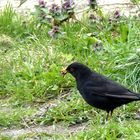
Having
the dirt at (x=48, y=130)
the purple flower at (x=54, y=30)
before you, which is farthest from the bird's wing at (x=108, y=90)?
the purple flower at (x=54, y=30)

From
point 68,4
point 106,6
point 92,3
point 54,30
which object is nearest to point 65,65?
point 54,30

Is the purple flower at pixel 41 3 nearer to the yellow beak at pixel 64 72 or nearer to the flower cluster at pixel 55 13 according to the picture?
the flower cluster at pixel 55 13

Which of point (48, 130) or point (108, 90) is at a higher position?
point (108, 90)

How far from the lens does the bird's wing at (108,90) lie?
6320mm

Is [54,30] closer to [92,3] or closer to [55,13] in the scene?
[55,13]

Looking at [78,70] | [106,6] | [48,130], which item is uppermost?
[106,6]

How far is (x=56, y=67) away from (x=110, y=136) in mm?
1655

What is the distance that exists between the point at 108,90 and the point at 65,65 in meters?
1.35

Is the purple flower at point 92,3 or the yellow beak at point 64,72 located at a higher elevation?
the purple flower at point 92,3

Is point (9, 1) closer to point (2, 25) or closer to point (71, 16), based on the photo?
point (2, 25)

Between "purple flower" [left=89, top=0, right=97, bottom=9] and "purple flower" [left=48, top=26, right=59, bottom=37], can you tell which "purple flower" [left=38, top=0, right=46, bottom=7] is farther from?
"purple flower" [left=89, top=0, right=97, bottom=9]

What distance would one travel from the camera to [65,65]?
7680mm

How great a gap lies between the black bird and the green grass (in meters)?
0.16

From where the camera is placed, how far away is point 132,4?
360 inches
